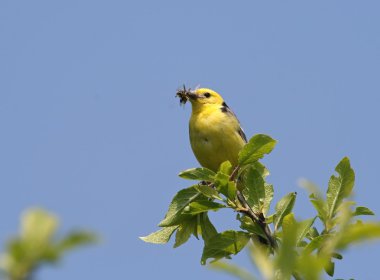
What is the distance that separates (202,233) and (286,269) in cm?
326

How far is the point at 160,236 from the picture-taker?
14.1 ft

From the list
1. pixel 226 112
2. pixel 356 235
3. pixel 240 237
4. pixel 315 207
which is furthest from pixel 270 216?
pixel 226 112

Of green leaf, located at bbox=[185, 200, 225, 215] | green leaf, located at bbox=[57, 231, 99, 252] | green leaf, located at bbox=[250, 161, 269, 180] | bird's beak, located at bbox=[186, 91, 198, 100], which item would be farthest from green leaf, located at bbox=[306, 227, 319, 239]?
bird's beak, located at bbox=[186, 91, 198, 100]

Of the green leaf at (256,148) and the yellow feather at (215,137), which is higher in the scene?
the yellow feather at (215,137)

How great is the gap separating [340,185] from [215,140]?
12.2 ft

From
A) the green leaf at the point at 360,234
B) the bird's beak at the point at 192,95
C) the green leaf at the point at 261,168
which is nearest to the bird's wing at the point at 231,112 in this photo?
the bird's beak at the point at 192,95

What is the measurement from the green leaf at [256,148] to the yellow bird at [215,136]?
2823mm

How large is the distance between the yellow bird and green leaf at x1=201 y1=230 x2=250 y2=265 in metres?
3.08

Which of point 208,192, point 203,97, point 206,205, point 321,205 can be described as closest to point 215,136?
point 203,97

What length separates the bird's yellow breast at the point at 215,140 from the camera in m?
6.95

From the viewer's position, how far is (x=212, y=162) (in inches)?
275

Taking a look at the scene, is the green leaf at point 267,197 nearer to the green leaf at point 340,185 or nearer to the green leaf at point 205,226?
the green leaf at point 205,226

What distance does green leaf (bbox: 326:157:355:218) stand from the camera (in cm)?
305

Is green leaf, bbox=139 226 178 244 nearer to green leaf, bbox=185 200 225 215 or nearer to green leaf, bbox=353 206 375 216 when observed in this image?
green leaf, bbox=185 200 225 215
